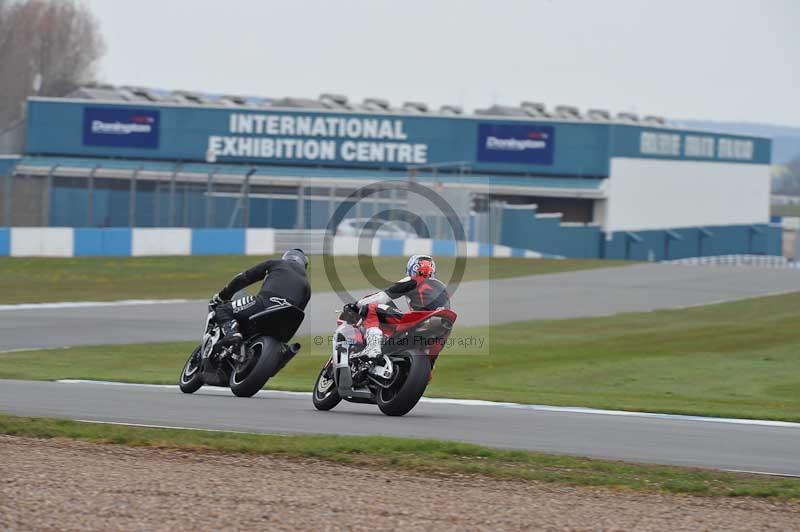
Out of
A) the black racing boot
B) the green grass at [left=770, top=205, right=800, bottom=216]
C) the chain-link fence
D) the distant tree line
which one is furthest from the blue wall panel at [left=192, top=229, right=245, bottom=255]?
the green grass at [left=770, top=205, right=800, bottom=216]

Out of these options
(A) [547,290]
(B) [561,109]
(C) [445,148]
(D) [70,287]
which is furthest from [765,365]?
(B) [561,109]

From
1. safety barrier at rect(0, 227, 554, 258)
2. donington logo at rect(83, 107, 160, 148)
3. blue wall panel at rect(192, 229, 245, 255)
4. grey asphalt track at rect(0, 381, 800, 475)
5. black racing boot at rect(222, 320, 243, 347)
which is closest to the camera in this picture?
grey asphalt track at rect(0, 381, 800, 475)

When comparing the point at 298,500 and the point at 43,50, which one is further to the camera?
the point at 43,50

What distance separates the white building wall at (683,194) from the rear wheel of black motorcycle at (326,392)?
57.7 m

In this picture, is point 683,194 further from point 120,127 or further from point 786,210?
point 786,210

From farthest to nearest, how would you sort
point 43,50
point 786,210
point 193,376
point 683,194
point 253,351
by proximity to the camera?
point 786,210 → point 43,50 → point 683,194 → point 193,376 → point 253,351

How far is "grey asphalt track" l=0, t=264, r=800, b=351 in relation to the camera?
72.4ft

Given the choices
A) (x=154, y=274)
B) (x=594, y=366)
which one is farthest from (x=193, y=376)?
(x=154, y=274)

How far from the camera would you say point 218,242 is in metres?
41.3

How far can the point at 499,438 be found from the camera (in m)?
11.3

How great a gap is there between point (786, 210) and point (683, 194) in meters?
89.3

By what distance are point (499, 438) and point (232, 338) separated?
12.2ft

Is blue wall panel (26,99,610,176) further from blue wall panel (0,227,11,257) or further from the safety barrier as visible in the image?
blue wall panel (0,227,11,257)

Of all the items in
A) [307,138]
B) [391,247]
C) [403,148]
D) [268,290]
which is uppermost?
[307,138]
